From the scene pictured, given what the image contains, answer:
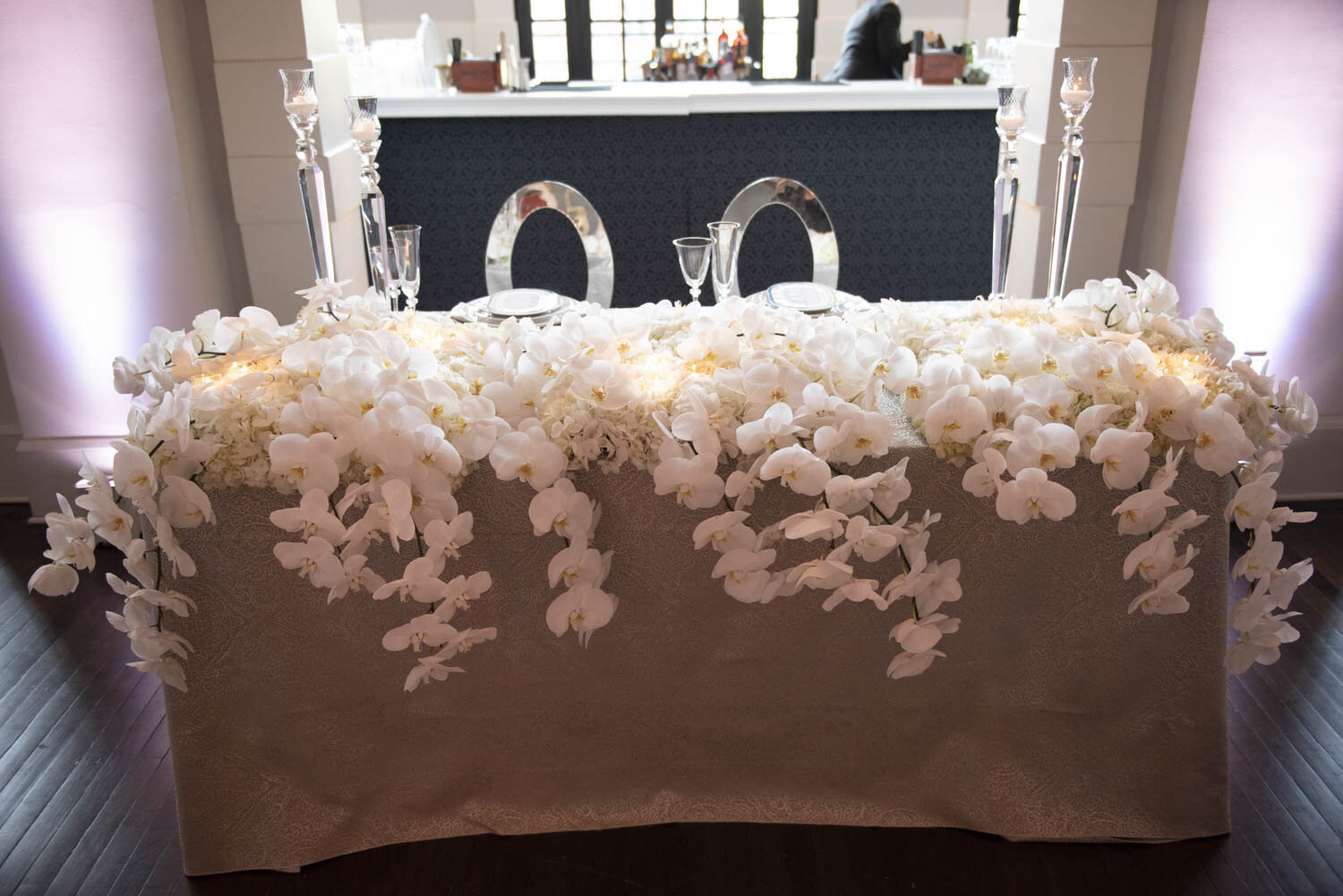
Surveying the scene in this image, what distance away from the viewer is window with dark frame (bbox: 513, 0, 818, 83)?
6457 mm

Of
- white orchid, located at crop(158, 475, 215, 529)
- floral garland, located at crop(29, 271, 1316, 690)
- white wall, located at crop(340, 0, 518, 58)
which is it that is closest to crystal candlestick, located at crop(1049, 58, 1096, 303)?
floral garland, located at crop(29, 271, 1316, 690)

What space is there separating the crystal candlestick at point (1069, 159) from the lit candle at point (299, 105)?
123 centimetres

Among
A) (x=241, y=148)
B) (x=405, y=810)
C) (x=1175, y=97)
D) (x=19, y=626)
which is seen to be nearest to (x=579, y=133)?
(x=241, y=148)

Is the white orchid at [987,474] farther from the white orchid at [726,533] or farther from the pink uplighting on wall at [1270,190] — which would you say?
the pink uplighting on wall at [1270,190]

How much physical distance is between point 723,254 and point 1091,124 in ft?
4.67

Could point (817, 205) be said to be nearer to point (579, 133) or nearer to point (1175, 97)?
point (1175, 97)

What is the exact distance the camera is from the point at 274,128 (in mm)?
2445

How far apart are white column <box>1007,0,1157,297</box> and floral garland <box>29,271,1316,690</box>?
1374mm

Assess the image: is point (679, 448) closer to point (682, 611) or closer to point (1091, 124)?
point (682, 611)

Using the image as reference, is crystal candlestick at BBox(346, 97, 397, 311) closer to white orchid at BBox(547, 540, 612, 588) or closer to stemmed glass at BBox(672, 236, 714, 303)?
stemmed glass at BBox(672, 236, 714, 303)

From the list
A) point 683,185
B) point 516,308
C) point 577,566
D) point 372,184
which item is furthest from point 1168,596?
point 683,185

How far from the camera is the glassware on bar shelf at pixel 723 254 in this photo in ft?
5.49

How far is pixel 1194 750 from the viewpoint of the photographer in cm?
148

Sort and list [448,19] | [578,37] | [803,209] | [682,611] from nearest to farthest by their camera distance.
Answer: [682,611] < [803,209] < [578,37] < [448,19]
